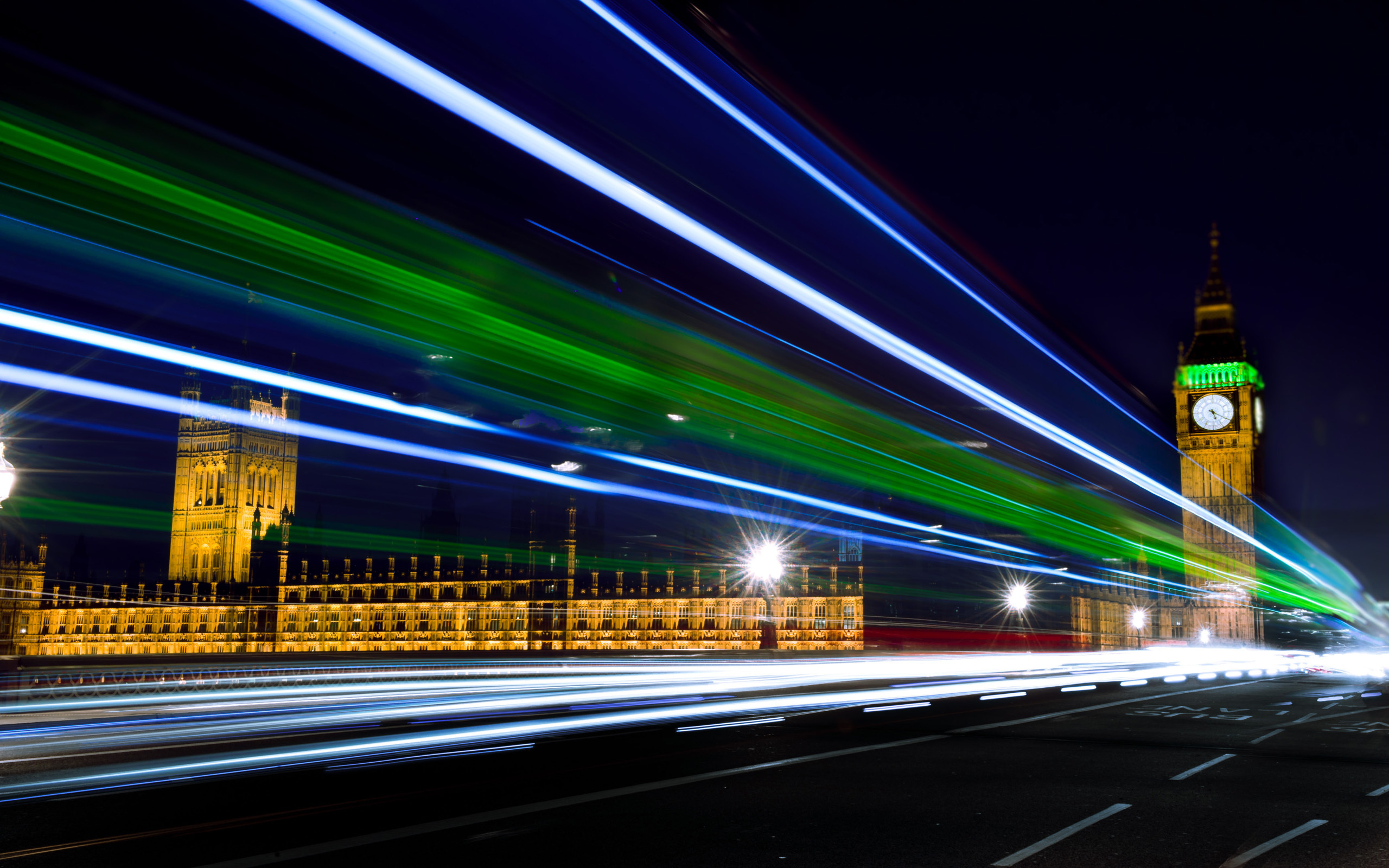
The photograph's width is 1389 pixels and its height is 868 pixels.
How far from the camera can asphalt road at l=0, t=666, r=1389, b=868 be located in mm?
7754

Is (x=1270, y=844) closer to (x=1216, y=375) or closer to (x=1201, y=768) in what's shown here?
(x=1201, y=768)

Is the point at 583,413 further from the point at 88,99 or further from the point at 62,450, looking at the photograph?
the point at 62,450

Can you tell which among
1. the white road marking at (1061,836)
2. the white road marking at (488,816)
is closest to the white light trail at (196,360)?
the white road marking at (488,816)

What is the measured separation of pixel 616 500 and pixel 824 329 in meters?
56.4

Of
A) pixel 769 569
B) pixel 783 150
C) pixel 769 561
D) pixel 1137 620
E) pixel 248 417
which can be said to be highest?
pixel 783 150

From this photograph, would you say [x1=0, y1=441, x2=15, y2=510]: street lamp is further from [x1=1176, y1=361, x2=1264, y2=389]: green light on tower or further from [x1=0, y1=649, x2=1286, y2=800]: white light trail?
[x1=1176, y1=361, x2=1264, y2=389]: green light on tower

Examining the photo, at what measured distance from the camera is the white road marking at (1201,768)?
11.8m

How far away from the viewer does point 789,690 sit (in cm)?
2459

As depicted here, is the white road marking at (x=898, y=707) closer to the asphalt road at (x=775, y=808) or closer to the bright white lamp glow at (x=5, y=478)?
the asphalt road at (x=775, y=808)

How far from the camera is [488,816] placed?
905 centimetres

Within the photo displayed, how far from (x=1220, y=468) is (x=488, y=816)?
133538 mm

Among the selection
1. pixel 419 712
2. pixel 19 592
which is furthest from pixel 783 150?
pixel 19 592

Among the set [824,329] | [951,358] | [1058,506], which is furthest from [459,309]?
[1058,506]

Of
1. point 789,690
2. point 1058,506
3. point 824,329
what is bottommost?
point 789,690
